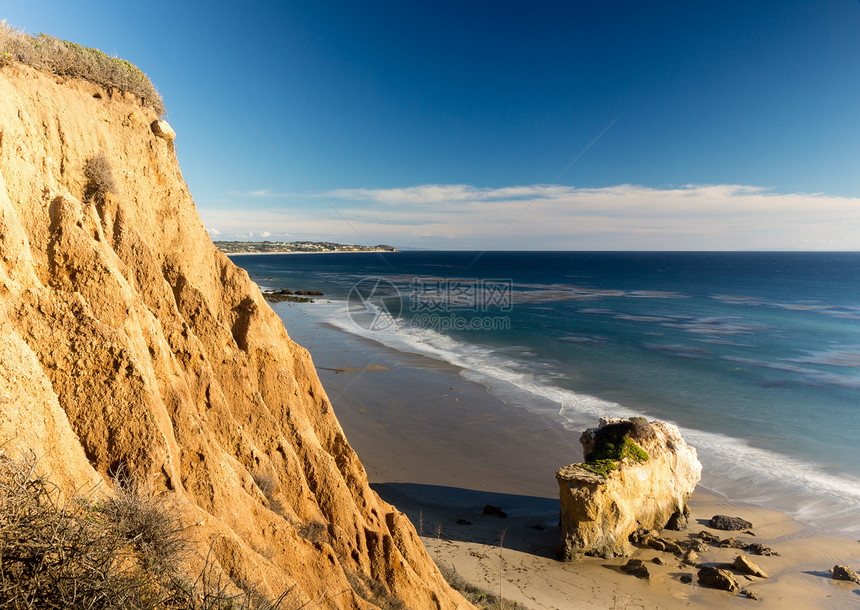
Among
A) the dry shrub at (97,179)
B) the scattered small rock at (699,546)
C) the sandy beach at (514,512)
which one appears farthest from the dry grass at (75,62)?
the scattered small rock at (699,546)

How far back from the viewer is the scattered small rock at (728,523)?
559 inches

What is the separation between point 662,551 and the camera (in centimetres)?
1289

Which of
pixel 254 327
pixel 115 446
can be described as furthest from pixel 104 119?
pixel 115 446

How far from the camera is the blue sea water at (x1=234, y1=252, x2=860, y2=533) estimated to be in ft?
61.8

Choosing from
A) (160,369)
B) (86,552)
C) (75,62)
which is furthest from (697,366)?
(86,552)

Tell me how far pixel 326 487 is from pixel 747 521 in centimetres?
1352

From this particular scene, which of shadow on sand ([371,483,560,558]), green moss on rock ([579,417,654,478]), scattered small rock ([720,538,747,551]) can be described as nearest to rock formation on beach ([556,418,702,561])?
green moss on rock ([579,417,654,478])

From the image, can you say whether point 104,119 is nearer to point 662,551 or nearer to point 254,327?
point 254,327

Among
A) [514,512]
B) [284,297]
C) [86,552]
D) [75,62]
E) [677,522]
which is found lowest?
[514,512]

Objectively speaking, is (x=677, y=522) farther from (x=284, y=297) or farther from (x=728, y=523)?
(x=284, y=297)

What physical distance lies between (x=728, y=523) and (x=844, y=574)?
8.86ft

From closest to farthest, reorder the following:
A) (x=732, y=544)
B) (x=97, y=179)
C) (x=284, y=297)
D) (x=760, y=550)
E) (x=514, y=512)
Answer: (x=97, y=179) → (x=760, y=550) → (x=732, y=544) → (x=514, y=512) → (x=284, y=297)

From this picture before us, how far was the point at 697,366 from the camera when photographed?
111 feet

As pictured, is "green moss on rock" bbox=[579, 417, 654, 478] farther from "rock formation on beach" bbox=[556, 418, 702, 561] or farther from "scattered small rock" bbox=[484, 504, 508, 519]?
"scattered small rock" bbox=[484, 504, 508, 519]
